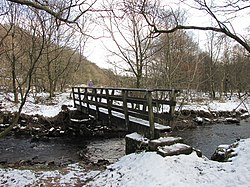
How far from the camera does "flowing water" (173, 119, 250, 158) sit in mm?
9227

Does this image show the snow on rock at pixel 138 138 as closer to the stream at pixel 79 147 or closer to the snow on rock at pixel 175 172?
the snow on rock at pixel 175 172

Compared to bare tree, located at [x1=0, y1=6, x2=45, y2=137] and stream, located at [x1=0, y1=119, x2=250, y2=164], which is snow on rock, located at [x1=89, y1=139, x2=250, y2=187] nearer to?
bare tree, located at [x1=0, y1=6, x2=45, y2=137]

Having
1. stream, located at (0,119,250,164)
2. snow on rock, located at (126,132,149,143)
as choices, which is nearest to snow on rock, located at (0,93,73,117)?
stream, located at (0,119,250,164)

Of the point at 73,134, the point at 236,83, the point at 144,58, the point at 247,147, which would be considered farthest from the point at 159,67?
the point at 236,83

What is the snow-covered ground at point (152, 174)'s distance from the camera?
12.3ft

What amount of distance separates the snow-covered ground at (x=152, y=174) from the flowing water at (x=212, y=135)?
3.76 metres

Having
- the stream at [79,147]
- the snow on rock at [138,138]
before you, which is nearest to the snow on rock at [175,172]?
the snow on rock at [138,138]

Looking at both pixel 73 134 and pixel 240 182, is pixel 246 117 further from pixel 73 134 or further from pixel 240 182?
pixel 240 182

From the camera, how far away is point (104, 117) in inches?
337

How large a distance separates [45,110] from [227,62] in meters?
20.9

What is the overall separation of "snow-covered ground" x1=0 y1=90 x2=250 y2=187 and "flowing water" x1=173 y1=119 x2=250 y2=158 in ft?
12.3

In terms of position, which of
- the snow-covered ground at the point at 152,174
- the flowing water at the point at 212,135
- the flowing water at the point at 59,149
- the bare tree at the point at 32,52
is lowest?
the flowing water at the point at 59,149

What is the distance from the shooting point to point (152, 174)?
13.0 feet

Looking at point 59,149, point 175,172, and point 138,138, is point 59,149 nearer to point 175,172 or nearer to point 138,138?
point 138,138
